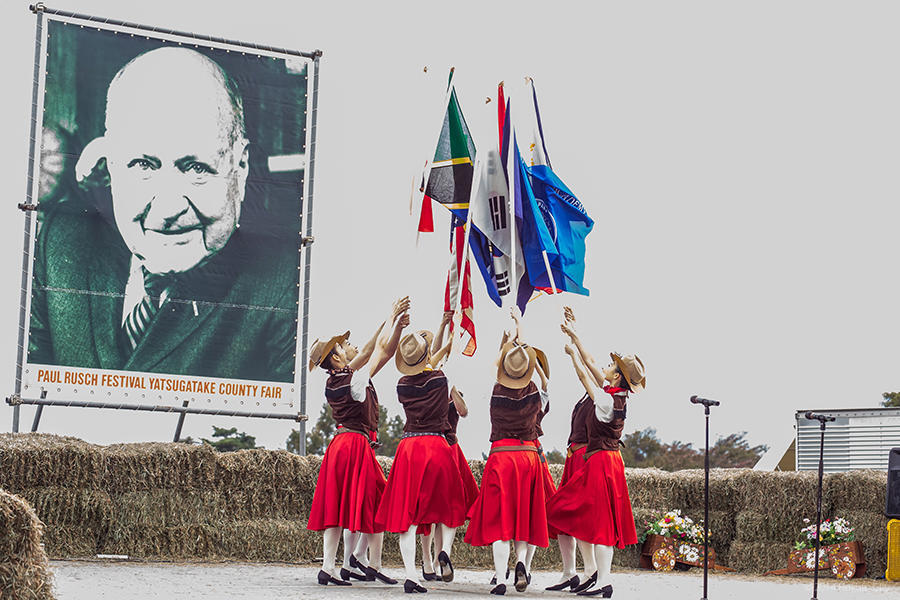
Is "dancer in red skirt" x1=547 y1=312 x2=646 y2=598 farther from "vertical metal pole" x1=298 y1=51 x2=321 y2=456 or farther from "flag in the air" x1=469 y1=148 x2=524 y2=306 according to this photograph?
"vertical metal pole" x1=298 y1=51 x2=321 y2=456

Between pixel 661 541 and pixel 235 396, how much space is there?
193 inches

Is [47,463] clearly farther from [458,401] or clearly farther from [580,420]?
[580,420]

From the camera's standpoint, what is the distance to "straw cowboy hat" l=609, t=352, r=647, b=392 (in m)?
9.52

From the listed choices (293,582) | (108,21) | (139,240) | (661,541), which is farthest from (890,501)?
(108,21)

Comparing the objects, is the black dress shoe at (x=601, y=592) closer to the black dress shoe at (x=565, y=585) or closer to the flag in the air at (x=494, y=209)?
the black dress shoe at (x=565, y=585)

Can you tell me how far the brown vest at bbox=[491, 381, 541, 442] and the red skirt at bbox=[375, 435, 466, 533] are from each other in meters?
0.46

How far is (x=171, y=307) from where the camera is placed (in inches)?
494

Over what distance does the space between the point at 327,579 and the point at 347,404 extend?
1.41 meters

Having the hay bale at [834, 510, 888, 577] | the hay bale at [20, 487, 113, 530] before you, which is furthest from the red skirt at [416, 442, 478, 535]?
the hay bale at [834, 510, 888, 577]

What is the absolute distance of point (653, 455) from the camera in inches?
1587

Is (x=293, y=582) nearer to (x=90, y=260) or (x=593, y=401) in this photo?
(x=593, y=401)

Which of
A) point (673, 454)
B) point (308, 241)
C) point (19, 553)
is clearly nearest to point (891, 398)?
point (673, 454)

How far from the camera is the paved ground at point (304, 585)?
776 centimetres

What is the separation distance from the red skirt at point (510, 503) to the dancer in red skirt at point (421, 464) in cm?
28
